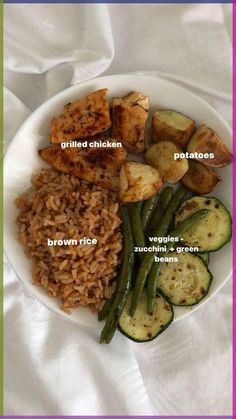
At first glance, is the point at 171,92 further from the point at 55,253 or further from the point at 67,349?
the point at 67,349

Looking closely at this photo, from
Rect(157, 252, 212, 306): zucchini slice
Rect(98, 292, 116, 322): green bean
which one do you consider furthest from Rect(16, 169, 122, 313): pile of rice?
Rect(157, 252, 212, 306): zucchini slice

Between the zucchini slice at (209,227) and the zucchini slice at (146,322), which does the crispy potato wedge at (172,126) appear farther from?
the zucchini slice at (146,322)

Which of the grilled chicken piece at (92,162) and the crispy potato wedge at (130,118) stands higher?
the crispy potato wedge at (130,118)

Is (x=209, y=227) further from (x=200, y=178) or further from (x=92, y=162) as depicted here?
(x=92, y=162)

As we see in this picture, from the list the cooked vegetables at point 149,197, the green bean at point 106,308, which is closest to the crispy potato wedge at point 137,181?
the cooked vegetables at point 149,197

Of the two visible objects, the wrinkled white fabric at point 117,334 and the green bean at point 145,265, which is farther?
the wrinkled white fabric at point 117,334

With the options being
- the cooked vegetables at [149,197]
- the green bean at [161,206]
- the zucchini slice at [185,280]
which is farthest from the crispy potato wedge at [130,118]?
the zucchini slice at [185,280]
